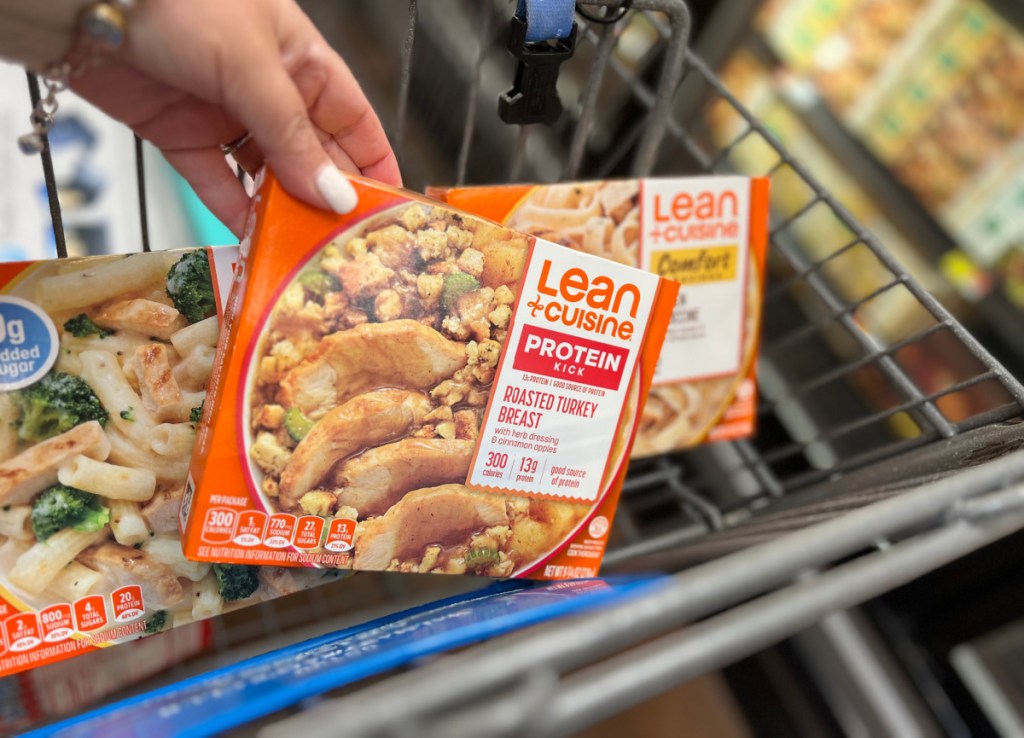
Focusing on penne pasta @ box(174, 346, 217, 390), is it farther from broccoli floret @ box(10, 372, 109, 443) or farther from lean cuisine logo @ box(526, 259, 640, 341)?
lean cuisine logo @ box(526, 259, 640, 341)

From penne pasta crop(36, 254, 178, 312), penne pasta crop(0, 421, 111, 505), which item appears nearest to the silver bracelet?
penne pasta crop(36, 254, 178, 312)

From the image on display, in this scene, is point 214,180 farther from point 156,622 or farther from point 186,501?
point 156,622

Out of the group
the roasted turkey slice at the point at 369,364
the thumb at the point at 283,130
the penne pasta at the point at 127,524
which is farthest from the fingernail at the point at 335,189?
the penne pasta at the point at 127,524

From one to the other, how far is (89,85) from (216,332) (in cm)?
22

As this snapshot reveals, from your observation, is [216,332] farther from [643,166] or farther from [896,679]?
[896,679]

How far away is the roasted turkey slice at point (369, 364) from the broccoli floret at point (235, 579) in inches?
6.8

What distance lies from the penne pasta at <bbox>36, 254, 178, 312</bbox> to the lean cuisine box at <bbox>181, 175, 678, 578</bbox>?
0.32 feet

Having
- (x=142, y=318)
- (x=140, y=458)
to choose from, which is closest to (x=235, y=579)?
(x=140, y=458)

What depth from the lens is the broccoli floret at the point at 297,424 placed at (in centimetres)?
61

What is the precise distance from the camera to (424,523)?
0.67 m

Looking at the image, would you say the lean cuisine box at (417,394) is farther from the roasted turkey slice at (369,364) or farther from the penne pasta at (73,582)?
the penne pasta at (73,582)

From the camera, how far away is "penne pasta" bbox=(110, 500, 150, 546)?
0.66 metres

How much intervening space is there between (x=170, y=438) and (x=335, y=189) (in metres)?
0.28

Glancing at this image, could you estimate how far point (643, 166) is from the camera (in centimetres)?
92
